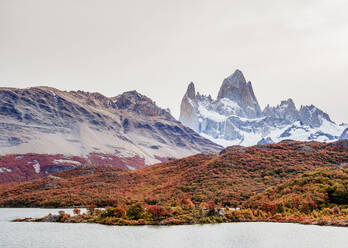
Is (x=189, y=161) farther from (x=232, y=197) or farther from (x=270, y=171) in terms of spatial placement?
(x=232, y=197)

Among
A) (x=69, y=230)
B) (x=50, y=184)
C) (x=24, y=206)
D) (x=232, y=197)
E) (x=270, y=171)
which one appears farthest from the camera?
(x=50, y=184)

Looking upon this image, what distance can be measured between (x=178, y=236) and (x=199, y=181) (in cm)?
3941

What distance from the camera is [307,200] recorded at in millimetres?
52188

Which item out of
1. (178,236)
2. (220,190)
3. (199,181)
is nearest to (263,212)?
A: (220,190)

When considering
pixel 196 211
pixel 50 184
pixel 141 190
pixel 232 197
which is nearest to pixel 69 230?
pixel 196 211

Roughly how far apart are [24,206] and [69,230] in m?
43.3

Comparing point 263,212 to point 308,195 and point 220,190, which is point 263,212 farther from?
point 220,190

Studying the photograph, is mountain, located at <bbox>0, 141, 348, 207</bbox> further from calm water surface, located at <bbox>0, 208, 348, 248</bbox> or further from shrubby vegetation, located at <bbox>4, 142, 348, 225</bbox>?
calm water surface, located at <bbox>0, 208, 348, 248</bbox>

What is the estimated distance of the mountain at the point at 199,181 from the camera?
70.6m

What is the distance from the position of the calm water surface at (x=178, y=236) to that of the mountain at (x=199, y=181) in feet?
64.8

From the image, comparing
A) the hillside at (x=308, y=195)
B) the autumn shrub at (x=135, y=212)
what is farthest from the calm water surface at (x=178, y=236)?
the hillside at (x=308, y=195)

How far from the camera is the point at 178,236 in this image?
127 feet

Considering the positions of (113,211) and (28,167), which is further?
(28,167)

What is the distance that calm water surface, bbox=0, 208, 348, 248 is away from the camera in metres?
34.3
